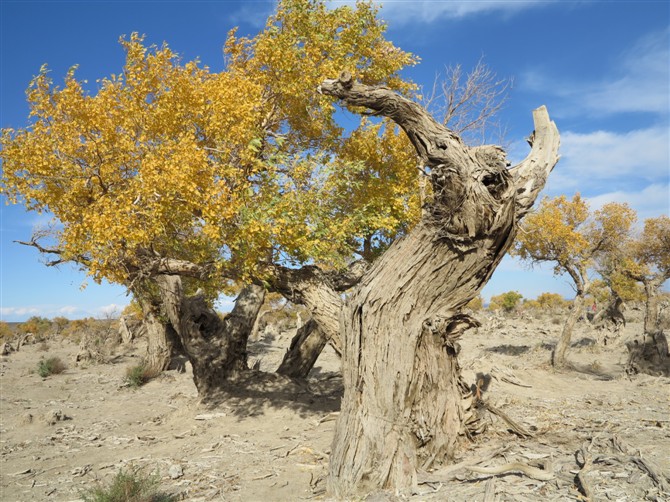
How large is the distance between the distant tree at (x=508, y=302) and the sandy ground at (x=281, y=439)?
3007 cm

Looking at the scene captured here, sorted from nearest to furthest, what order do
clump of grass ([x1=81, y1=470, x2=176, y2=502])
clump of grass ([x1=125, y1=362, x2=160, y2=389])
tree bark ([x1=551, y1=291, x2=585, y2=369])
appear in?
clump of grass ([x1=81, y1=470, x2=176, y2=502]) → clump of grass ([x1=125, y1=362, x2=160, y2=389]) → tree bark ([x1=551, y1=291, x2=585, y2=369])

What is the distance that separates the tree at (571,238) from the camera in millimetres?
16516

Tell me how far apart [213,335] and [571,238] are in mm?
12697

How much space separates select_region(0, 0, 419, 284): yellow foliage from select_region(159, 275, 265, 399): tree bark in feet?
9.22

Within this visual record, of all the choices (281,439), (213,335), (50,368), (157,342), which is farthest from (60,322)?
(281,439)

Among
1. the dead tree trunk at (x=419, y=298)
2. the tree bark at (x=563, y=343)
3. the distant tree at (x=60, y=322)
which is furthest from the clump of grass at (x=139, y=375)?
the distant tree at (x=60, y=322)

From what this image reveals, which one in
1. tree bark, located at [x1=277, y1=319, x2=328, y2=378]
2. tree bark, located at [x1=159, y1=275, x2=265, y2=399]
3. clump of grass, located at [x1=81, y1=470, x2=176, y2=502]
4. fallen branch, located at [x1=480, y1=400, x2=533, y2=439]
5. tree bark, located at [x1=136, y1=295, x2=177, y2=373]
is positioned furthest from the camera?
tree bark, located at [x1=136, y1=295, x2=177, y2=373]

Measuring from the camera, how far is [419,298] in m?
5.96

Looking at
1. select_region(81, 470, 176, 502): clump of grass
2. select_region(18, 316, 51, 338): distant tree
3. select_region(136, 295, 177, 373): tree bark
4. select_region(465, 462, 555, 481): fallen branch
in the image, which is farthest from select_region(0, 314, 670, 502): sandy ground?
select_region(18, 316, 51, 338): distant tree

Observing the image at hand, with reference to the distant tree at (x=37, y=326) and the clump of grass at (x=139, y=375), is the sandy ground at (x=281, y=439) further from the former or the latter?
the distant tree at (x=37, y=326)

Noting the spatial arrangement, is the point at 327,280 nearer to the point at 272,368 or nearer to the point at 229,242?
the point at 229,242

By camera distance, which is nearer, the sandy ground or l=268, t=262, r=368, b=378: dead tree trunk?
the sandy ground

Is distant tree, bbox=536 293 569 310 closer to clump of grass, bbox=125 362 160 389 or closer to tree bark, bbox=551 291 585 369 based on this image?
tree bark, bbox=551 291 585 369

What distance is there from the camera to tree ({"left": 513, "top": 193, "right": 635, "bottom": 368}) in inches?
650
